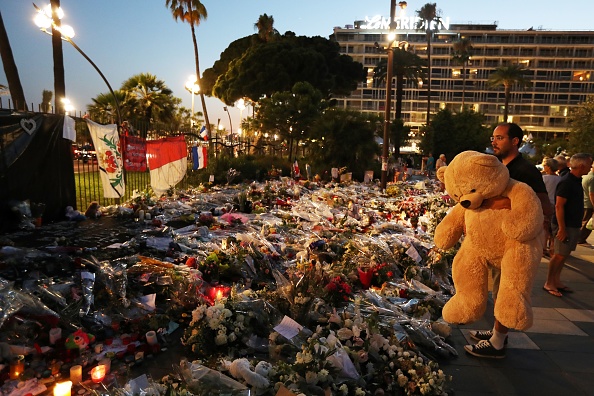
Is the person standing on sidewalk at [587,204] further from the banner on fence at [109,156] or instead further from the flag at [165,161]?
the flag at [165,161]

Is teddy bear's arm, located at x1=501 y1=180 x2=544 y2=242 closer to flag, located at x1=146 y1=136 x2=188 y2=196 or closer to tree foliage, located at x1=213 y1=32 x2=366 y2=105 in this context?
flag, located at x1=146 y1=136 x2=188 y2=196

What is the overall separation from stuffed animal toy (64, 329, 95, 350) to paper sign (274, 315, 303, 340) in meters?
1.69

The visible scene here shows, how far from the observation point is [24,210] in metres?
7.32

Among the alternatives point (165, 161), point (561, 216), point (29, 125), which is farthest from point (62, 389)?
point (165, 161)

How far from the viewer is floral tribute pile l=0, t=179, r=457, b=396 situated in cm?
290

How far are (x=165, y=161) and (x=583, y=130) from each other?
25848 mm

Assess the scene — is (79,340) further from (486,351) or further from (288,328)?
(486,351)

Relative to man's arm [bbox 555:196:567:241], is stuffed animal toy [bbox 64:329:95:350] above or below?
below

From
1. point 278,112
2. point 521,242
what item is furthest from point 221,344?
point 278,112

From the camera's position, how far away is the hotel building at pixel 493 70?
2832 inches

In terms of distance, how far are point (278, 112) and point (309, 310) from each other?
19805 millimetres

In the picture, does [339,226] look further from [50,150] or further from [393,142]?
[393,142]

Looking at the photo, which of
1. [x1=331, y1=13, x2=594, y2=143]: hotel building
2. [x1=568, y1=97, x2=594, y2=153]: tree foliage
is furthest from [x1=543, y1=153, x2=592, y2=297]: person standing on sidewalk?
[x1=331, y1=13, x2=594, y2=143]: hotel building

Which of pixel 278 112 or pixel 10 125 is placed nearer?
pixel 10 125
